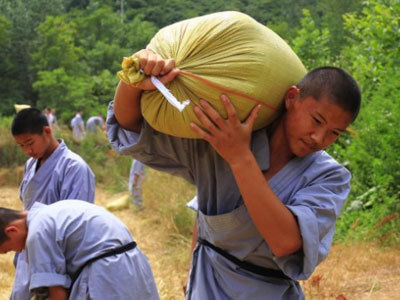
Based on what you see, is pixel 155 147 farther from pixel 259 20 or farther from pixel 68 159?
pixel 259 20

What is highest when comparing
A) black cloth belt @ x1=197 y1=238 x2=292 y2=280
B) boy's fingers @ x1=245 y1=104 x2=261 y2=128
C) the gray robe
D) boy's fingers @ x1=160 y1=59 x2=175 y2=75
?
boy's fingers @ x1=160 y1=59 x2=175 y2=75

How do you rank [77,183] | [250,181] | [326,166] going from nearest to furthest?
[250,181] < [326,166] < [77,183]

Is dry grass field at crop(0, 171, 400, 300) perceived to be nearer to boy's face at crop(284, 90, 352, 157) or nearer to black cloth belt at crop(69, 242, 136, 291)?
black cloth belt at crop(69, 242, 136, 291)

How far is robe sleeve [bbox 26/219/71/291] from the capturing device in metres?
2.61

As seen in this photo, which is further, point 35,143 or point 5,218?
point 35,143

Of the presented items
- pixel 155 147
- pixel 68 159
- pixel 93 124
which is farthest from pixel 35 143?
pixel 93 124

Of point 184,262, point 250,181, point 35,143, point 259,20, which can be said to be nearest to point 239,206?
point 250,181

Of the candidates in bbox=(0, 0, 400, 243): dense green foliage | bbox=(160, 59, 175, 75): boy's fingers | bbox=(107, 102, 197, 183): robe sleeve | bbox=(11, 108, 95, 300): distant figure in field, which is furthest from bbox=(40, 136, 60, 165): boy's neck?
bbox=(0, 0, 400, 243): dense green foliage

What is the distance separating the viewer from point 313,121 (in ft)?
5.98

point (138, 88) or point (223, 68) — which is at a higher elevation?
point (223, 68)

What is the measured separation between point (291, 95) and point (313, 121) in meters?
0.11

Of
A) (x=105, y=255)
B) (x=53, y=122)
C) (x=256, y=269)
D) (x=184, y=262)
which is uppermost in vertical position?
(x=256, y=269)

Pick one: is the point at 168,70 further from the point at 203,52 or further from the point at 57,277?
the point at 57,277

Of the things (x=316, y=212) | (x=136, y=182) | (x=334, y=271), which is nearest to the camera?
(x=316, y=212)
